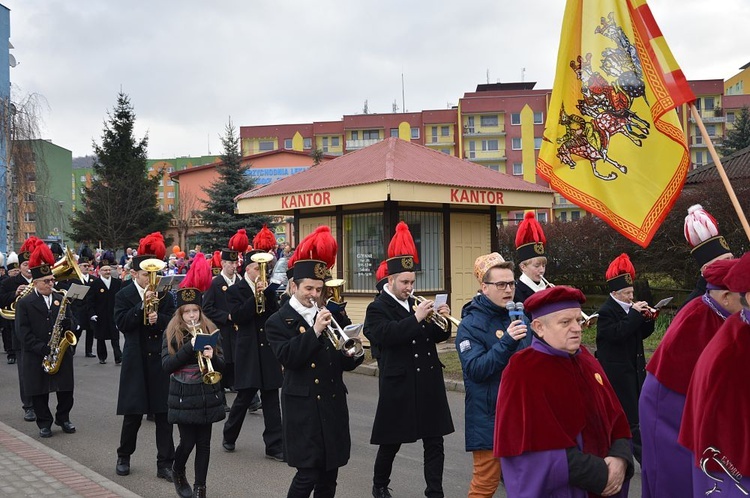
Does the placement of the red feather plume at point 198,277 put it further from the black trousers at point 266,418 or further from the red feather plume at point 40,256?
the red feather plume at point 40,256

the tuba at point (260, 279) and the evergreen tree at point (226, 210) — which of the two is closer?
the tuba at point (260, 279)

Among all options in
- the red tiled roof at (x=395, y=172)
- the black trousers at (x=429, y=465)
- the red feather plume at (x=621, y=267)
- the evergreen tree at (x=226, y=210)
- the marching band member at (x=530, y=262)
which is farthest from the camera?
the evergreen tree at (x=226, y=210)

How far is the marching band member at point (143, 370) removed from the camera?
7.59 meters

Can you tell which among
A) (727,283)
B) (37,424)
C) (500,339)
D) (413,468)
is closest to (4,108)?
(37,424)

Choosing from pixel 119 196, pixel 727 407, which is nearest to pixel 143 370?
pixel 727 407

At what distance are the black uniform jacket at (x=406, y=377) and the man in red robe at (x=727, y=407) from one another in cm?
309

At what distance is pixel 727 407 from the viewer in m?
3.38

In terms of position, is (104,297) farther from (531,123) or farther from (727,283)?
(531,123)

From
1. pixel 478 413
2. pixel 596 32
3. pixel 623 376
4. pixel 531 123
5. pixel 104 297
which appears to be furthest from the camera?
pixel 531 123

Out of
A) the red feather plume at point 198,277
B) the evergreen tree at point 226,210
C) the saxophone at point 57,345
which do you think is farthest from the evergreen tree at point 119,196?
the red feather plume at point 198,277

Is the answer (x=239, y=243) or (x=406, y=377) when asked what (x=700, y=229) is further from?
(x=239, y=243)

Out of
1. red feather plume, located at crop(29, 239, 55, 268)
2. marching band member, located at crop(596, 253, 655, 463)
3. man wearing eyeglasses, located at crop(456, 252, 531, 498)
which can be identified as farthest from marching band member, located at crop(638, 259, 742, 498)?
red feather plume, located at crop(29, 239, 55, 268)

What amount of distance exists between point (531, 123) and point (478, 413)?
237 feet

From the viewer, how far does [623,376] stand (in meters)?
7.72
